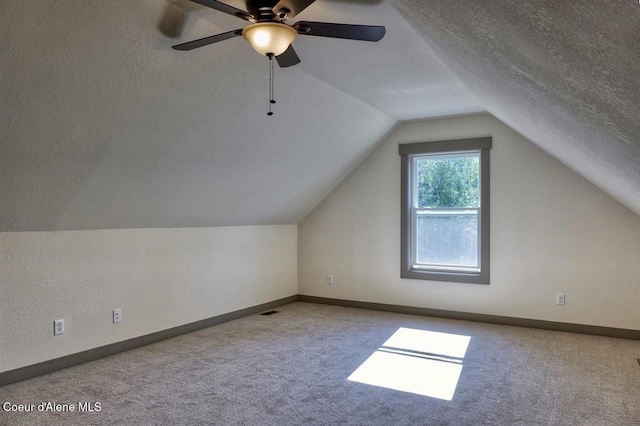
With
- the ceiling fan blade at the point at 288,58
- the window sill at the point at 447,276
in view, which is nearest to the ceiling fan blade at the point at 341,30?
the ceiling fan blade at the point at 288,58

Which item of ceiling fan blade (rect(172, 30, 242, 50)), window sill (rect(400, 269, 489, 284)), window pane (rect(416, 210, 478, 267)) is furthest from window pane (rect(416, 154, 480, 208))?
ceiling fan blade (rect(172, 30, 242, 50))

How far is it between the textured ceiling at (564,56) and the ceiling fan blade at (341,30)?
188 mm

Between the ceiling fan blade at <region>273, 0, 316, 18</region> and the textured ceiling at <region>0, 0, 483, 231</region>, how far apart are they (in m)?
0.44

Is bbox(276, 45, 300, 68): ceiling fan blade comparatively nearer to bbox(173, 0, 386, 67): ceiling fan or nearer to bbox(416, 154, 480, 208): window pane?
bbox(173, 0, 386, 67): ceiling fan

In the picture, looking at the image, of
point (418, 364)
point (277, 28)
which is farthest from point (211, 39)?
point (418, 364)

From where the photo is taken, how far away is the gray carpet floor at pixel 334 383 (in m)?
2.71

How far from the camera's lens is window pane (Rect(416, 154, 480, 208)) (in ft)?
17.3

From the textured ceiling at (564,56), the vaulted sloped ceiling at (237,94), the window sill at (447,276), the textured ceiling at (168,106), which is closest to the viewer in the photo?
the textured ceiling at (564,56)

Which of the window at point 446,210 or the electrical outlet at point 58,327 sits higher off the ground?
the window at point 446,210

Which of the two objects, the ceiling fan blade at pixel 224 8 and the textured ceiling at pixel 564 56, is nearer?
the textured ceiling at pixel 564 56

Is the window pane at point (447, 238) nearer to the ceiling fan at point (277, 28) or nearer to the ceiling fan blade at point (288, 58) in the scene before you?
the ceiling fan blade at point (288, 58)

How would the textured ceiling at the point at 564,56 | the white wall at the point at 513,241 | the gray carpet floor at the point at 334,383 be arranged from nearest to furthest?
the textured ceiling at the point at 564,56 < the gray carpet floor at the point at 334,383 < the white wall at the point at 513,241

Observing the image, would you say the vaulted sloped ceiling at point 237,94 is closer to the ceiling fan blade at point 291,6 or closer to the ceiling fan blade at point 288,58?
the ceiling fan blade at point 288,58

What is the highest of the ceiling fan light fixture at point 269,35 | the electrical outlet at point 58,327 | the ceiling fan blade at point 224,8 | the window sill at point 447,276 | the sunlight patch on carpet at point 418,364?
the ceiling fan blade at point 224,8
